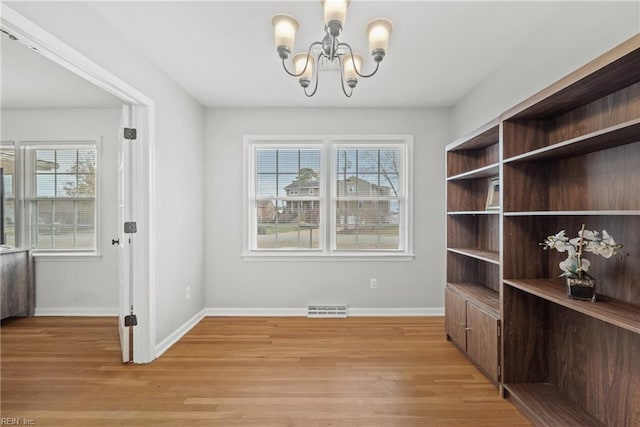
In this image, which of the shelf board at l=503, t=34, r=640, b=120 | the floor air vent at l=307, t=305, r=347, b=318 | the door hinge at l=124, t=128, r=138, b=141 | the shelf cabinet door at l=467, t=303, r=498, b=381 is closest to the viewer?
the shelf board at l=503, t=34, r=640, b=120

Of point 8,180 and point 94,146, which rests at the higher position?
point 94,146

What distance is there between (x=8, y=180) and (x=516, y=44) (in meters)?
5.64

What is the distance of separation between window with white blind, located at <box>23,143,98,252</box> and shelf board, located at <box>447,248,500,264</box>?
13.9 feet

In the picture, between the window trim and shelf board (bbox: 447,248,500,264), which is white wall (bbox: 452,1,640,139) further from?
the window trim

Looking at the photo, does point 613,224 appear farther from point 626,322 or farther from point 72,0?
point 72,0

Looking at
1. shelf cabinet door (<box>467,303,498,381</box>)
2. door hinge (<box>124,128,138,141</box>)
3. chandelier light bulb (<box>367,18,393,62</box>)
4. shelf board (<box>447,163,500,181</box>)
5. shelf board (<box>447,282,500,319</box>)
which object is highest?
chandelier light bulb (<box>367,18,393,62</box>)

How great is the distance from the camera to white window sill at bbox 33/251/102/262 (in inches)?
141

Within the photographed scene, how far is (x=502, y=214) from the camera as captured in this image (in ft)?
6.33

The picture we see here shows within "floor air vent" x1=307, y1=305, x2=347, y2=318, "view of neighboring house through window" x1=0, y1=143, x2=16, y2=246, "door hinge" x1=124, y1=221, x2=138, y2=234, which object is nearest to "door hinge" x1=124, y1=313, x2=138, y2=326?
"door hinge" x1=124, y1=221, x2=138, y2=234

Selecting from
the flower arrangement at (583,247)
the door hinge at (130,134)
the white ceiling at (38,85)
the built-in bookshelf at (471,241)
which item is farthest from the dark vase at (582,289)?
the white ceiling at (38,85)

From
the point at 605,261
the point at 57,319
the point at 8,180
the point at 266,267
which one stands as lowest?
the point at 57,319

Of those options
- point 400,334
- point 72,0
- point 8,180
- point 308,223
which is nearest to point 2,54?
point 72,0

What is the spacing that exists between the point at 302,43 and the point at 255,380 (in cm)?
260

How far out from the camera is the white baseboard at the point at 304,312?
354 centimetres
